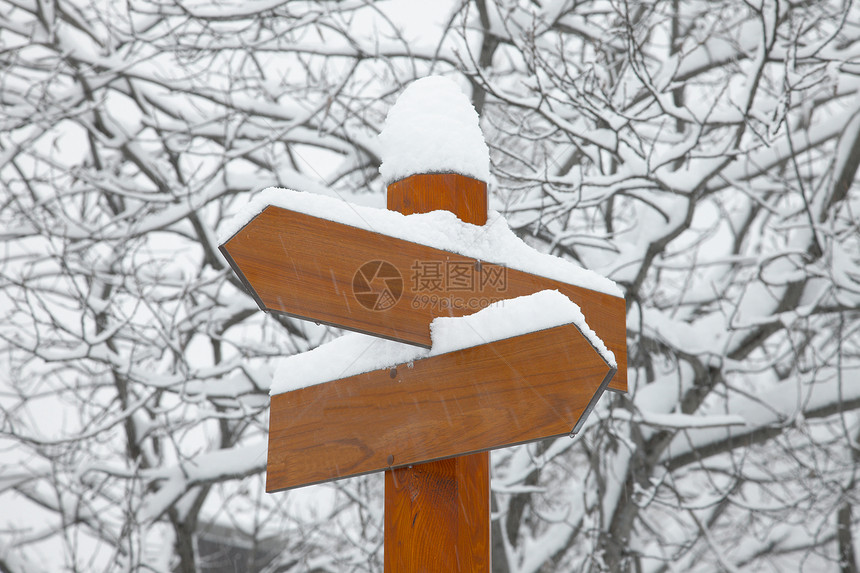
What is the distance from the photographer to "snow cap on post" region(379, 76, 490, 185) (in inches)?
59.2

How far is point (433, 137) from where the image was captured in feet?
4.99

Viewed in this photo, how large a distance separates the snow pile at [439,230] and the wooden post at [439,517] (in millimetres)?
387

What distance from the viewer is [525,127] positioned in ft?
14.6

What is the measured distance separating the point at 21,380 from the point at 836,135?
574 centimetres

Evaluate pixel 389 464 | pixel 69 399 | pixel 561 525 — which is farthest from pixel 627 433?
pixel 69 399

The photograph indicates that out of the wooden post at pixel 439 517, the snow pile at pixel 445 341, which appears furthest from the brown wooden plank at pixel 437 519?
the snow pile at pixel 445 341

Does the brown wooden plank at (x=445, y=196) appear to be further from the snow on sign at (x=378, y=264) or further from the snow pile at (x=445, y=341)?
the snow pile at (x=445, y=341)

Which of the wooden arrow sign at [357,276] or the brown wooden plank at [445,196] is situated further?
the brown wooden plank at [445,196]

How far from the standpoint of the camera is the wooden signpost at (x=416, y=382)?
1.17m

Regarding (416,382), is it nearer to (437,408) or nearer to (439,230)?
(437,408)

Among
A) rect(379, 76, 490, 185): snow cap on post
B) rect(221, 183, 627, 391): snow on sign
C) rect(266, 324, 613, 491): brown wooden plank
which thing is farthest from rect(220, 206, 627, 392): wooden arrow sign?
rect(379, 76, 490, 185): snow cap on post

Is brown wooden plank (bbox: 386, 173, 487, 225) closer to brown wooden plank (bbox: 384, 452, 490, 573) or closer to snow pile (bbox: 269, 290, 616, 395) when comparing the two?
snow pile (bbox: 269, 290, 616, 395)

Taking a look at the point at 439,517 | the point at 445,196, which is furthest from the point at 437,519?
the point at 445,196

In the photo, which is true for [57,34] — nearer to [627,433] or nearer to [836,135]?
[627,433]
